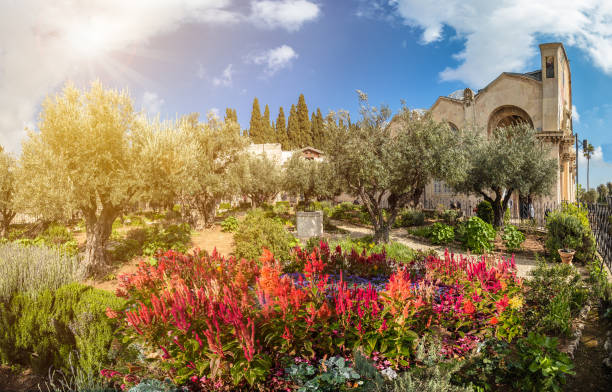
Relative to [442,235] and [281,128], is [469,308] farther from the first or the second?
[281,128]

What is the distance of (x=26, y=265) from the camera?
22.3ft

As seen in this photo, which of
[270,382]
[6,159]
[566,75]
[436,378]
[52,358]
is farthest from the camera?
[566,75]

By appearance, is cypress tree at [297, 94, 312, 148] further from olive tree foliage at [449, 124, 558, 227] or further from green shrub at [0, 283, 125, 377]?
green shrub at [0, 283, 125, 377]

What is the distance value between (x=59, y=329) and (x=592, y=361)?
7.58m

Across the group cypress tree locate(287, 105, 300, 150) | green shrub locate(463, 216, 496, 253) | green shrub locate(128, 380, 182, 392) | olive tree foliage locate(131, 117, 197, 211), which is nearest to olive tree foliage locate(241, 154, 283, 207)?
olive tree foliage locate(131, 117, 197, 211)

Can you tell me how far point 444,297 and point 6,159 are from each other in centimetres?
2126

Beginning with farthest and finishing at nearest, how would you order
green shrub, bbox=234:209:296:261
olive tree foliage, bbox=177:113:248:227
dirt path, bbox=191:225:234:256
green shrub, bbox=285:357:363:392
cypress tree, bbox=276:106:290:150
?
1. cypress tree, bbox=276:106:290:150
2. olive tree foliage, bbox=177:113:248:227
3. dirt path, bbox=191:225:234:256
4. green shrub, bbox=234:209:296:261
5. green shrub, bbox=285:357:363:392

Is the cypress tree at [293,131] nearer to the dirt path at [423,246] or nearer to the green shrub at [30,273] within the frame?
the dirt path at [423,246]

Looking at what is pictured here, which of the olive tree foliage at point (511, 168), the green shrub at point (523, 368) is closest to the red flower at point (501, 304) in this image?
the green shrub at point (523, 368)

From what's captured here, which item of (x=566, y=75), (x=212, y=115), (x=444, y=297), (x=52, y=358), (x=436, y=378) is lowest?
(x=52, y=358)

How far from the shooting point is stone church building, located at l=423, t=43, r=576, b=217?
22.6 meters

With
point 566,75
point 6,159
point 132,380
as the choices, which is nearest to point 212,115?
point 6,159

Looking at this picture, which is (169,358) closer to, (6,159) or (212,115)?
(212,115)

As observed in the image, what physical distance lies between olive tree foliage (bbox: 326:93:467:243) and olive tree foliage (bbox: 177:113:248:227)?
6703 mm
